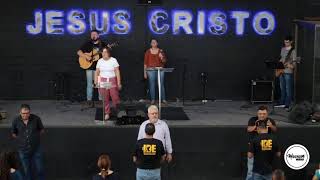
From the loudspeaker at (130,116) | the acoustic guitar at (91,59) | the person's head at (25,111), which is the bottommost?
the loudspeaker at (130,116)

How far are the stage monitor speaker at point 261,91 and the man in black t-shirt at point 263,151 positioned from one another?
18.7 ft

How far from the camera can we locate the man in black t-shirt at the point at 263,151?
9.59 m

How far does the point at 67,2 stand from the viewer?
15.6m

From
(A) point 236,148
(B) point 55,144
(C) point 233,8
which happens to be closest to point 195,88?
(C) point 233,8

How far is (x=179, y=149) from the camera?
483 inches

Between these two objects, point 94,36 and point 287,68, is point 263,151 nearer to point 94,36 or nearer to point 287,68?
point 287,68

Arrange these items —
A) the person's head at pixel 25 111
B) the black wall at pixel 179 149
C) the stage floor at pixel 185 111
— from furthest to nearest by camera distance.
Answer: the stage floor at pixel 185 111 → the black wall at pixel 179 149 → the person's head at pixel 25 111

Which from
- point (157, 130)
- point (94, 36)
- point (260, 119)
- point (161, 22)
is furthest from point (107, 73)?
point (260, 119)

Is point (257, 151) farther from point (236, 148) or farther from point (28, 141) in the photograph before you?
point (28, 141)

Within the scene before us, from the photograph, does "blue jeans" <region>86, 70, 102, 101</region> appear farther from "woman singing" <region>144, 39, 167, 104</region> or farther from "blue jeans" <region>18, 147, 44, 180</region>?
"blue jeans" <region>18, 147, 44, 180</region>

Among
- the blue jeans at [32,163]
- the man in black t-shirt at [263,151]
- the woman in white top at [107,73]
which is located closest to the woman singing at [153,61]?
the woman in white top at [107,73]

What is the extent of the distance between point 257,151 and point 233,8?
6.92 m

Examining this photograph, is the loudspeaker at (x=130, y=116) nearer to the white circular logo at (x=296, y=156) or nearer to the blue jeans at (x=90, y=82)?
the blue jeans at (x=90, y=82)

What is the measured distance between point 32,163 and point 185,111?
4.26 m
